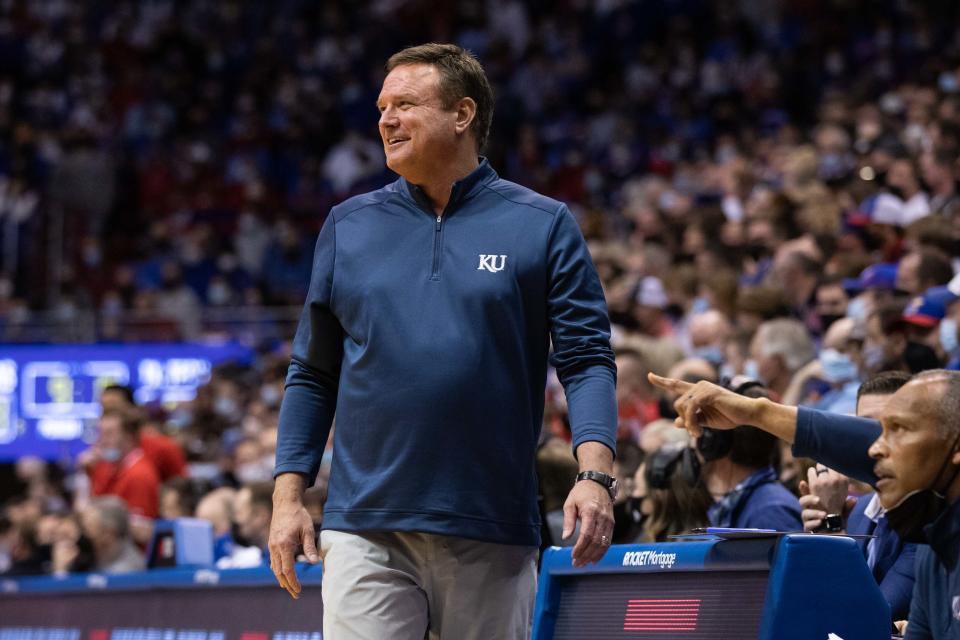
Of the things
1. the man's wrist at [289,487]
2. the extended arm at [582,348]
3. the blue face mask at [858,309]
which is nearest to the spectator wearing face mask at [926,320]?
the blue face mask at [858,309]

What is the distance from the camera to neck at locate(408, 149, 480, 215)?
3.72 metres

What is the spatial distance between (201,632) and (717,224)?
19.5 feet

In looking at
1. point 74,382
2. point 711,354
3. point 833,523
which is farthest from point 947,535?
point 74,382

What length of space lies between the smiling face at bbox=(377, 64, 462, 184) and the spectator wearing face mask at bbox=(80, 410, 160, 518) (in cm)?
657

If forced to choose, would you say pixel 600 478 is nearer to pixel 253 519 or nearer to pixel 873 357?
pixel 873 357

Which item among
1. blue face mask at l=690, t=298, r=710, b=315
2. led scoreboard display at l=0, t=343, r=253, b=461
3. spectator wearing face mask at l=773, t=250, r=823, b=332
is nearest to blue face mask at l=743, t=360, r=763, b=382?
spectator wearing face mask at l=773, t=250, r=823, b=332

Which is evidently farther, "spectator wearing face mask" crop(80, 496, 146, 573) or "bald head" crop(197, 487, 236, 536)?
"spectator wearing face mask" crop(80, 496, 146, 573)

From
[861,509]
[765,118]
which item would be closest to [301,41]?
[765,118]

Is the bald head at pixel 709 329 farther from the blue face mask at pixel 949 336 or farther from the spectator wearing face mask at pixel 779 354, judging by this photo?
the blue face mask at pixel 949 336

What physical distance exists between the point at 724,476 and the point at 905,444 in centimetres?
168

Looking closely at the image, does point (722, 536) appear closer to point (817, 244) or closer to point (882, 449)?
point (882, 449)

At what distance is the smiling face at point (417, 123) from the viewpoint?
3.68 metres

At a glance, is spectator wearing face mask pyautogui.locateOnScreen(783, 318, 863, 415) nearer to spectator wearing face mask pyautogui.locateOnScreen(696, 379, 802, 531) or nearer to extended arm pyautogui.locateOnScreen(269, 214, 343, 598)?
spectator wearing face mask pyautogui.locateOnScreen(696, 379, 802, 531)

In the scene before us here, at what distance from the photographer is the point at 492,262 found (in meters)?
3.58
